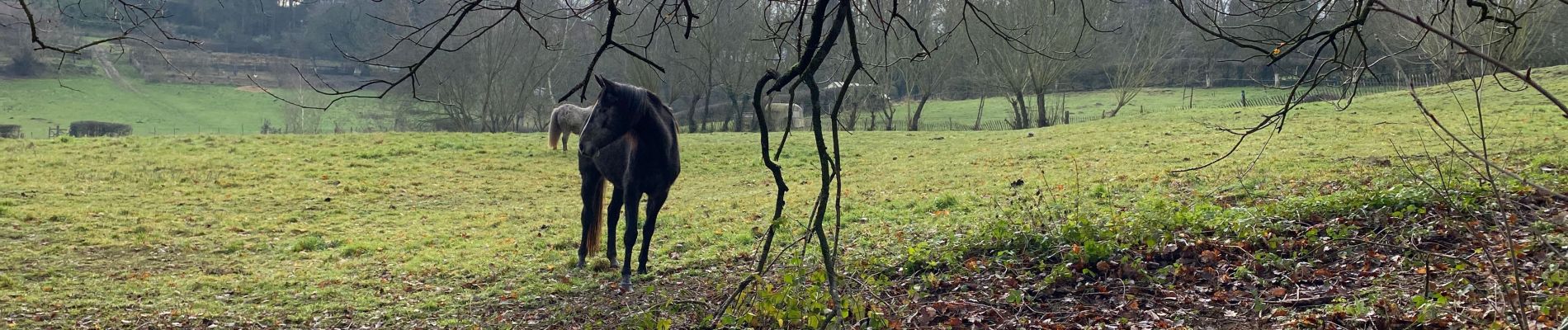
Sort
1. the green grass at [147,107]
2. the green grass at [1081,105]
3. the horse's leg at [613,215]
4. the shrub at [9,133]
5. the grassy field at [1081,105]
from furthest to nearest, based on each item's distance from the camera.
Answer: the green grass at [147,107]
the grassy field at [1081,105]
the green grass at [1081,105]
the shrub at [9,133]
the horse's leg at [613,215]

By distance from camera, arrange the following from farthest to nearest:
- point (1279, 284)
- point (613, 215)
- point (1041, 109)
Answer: point (1041, 109), point (613, 215), point (1279, 284)

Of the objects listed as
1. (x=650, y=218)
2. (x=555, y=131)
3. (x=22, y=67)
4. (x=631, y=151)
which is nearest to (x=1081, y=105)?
(x=555, y=131)

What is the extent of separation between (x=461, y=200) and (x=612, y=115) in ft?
32.3

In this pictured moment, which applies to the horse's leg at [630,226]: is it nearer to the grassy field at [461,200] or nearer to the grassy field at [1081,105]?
the grassy field at [461,200]

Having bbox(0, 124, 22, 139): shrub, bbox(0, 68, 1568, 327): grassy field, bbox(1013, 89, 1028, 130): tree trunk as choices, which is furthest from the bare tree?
bbox(0, 124, 22, 139): shrub

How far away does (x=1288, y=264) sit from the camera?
17.1 feet

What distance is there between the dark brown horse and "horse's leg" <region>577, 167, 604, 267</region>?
8 centimetres

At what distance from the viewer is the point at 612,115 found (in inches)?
285

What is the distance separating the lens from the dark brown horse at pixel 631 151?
7.20 metres

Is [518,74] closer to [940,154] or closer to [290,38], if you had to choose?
[940,154]

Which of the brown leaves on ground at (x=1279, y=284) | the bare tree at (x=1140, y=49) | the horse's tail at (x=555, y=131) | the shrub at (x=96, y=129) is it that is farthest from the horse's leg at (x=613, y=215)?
the shrub at (x=96, y=129)

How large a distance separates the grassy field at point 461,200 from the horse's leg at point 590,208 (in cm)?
24

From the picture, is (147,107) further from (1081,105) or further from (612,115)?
(612,115)

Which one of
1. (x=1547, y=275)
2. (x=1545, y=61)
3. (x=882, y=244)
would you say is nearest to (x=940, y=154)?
(x=882, y=244)
